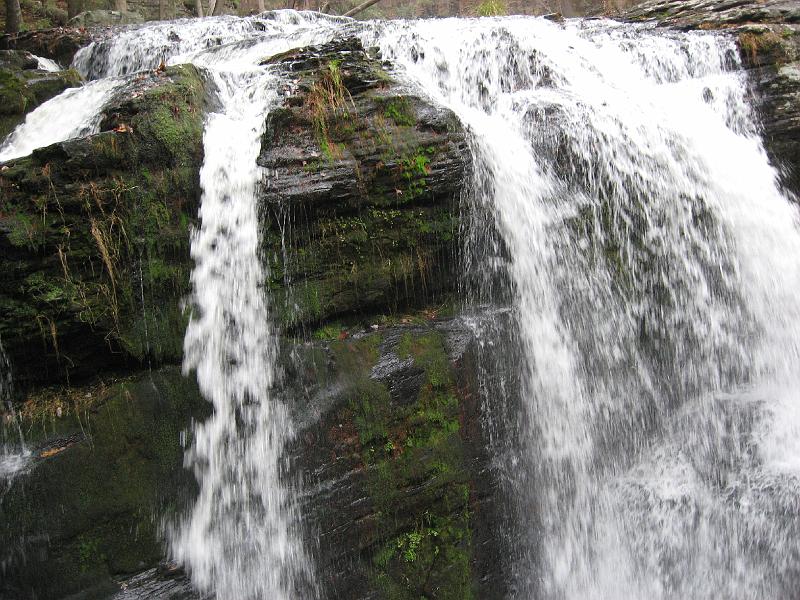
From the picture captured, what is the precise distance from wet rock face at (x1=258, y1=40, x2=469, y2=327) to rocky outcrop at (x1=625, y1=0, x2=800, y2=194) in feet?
16.6

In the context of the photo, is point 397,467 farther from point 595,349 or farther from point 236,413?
point 595,349

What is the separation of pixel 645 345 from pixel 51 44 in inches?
451

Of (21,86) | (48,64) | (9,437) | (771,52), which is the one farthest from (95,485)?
(771,52)

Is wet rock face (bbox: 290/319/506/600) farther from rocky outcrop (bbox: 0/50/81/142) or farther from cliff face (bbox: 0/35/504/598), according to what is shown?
rocky outcrop (bbox: 0/50/81/142)

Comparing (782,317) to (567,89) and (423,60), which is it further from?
(423,60)

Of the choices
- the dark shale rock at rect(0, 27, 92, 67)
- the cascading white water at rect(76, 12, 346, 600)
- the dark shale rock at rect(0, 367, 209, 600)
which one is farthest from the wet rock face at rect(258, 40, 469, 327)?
the dark shale rock at rect(0, 27, 92, 67)

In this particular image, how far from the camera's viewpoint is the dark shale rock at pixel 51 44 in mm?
9969

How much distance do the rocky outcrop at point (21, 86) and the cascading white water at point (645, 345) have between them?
5042 mm

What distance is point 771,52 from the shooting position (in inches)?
318

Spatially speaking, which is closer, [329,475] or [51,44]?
[329,475]

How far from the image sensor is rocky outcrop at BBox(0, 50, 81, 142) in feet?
22.1

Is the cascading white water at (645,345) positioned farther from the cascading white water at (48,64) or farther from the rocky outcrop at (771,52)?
the cascading white water at (48,64)

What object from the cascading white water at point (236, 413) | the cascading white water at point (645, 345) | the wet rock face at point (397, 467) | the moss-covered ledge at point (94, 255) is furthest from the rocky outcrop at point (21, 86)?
the wet rock face at point (397, 467)

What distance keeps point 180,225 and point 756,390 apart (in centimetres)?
584
